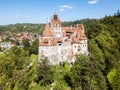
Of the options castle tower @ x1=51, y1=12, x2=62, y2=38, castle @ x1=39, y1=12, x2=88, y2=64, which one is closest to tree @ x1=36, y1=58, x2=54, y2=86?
castle @ x1=39, y1=12, x2=88, y2=64

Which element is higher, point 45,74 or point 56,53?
point 56,53

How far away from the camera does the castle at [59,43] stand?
46281 millimetres

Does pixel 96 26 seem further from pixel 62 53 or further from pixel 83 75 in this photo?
pixel 83 75

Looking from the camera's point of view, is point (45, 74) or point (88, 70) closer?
point (88, 70)

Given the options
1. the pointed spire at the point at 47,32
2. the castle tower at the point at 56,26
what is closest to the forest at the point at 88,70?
the castle tower at the point at 56,26

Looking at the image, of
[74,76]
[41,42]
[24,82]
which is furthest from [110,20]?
[24,82]

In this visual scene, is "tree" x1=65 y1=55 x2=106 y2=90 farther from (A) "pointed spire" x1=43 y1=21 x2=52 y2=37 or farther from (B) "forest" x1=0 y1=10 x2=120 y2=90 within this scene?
(A) "pointed spire" x1=43 y1=21 x2=52 y2=37

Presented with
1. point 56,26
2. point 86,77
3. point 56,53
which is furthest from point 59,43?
point 86,77

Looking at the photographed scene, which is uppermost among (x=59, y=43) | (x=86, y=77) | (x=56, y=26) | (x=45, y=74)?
(x=56, y=26)

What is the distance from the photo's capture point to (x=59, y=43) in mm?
47469

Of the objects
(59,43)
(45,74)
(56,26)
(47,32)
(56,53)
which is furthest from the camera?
(56,26)

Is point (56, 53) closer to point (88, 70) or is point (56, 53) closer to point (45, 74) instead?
point (45, 74)

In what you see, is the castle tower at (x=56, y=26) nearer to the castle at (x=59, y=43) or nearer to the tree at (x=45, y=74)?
the castle at (x=59, y=43)

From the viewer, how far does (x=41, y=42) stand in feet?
152
